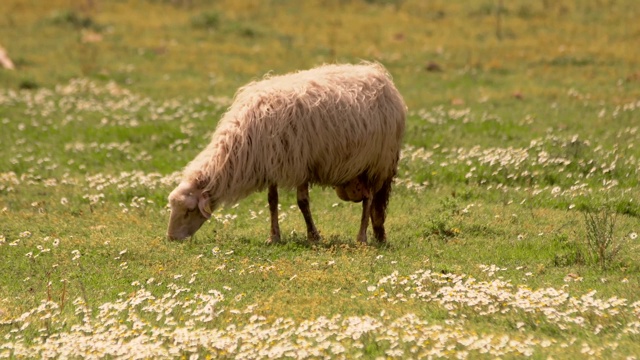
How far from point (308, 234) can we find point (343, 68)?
7.64 feet

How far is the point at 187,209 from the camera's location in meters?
11.7

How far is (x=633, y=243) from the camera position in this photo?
37.1 feet

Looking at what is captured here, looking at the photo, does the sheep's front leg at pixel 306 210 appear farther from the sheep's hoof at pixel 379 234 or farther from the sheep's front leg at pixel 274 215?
the sheep's hoof at pixel 379 234

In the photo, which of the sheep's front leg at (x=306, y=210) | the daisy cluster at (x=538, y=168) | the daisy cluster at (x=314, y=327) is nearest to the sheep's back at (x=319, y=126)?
the sheep's front leg at (x=306, y=210)

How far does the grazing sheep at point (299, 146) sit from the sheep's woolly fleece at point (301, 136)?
0.01 m

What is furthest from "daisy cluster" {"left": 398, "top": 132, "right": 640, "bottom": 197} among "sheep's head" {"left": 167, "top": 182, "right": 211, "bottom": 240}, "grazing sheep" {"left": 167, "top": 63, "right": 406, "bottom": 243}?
"sheep's head" {"left": 167, "top": 182, "right": 211, "bottom": 240}

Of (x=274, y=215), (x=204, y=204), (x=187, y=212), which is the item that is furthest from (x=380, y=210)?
(x=187, y=212)

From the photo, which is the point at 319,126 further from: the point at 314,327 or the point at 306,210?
the point at 314,327

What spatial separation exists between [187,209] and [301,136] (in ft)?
5.43

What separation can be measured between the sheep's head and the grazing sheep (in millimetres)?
12

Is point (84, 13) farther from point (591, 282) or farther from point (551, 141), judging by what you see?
point (591, 282)

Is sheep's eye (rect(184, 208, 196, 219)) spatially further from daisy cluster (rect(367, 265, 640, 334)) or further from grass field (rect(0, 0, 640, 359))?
daisy cluster (rect(367, 265, 640, 334))

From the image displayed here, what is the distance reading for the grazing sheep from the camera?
37.8 ft

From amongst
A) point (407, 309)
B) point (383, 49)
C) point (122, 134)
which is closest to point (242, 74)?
point (383, 49)
